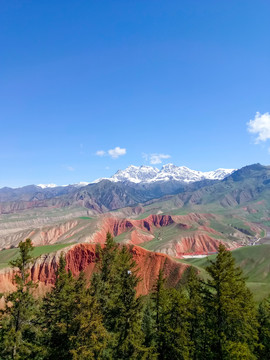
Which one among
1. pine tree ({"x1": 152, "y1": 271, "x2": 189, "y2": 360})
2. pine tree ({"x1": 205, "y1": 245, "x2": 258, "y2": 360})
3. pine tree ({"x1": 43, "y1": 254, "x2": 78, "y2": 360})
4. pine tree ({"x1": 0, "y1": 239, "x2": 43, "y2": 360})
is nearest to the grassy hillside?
pine tree ({"x1": 43, "y1": 254, "x2": 78, "y2": 360})

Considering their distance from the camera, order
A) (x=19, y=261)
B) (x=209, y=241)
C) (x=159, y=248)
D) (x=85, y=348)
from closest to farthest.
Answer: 1. (x=85, y=348)
2. (x=19, y=261)
3. (x=159, y=248)
4. (x=209, y=241)

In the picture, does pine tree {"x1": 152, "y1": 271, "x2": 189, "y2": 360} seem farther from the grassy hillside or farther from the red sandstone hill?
the grassy hillside

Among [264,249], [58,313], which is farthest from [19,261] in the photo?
[264,249]

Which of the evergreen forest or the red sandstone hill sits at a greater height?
the evergreen forest

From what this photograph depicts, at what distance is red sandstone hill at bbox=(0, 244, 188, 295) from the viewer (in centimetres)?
8581

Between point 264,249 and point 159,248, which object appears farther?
point 159,248

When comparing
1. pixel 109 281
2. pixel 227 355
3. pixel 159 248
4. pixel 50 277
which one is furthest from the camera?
pixel 159 248

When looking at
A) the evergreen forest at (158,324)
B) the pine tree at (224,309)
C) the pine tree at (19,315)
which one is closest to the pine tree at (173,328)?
the evergreen forest at (158,324)

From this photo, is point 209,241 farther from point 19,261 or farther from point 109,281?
point 19,261

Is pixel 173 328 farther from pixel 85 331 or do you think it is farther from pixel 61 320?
pixel 61 320

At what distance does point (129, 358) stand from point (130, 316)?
3740 millimetres

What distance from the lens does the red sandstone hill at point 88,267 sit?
282 feet

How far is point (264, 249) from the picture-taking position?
11606cm

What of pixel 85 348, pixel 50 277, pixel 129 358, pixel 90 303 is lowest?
pixel 50 277
